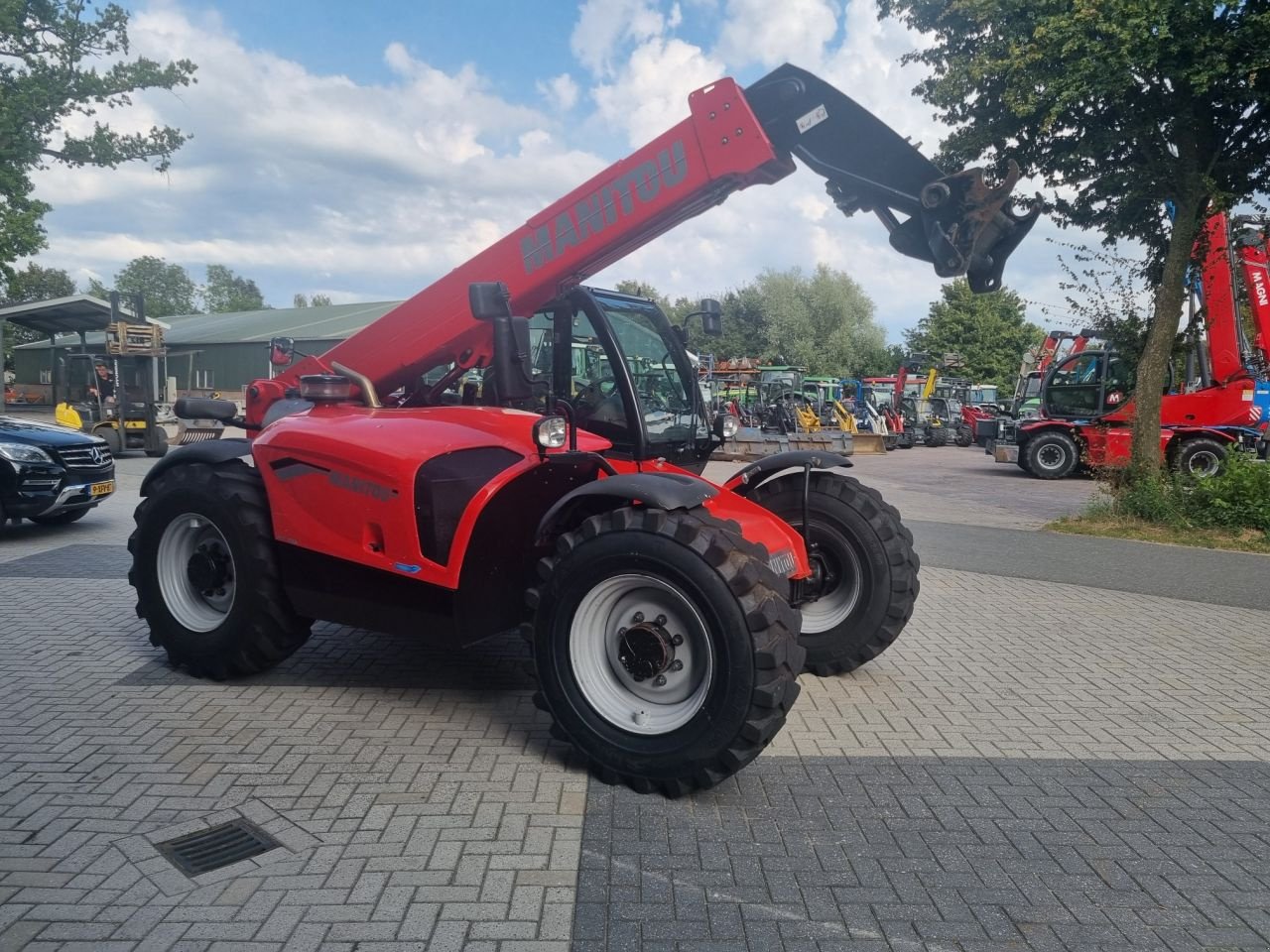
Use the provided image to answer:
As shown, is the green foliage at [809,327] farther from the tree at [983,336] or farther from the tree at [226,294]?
the tree at [226,294]

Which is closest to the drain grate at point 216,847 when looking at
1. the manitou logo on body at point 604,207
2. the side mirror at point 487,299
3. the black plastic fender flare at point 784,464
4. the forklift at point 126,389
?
the side mirror at point 487,299

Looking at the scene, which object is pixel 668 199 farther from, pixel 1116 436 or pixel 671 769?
pixel 1116 436

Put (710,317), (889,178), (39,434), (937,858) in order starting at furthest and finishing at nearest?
(39,434) → (710,317) → (889,178) → (937,858)

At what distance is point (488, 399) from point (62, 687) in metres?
2.88

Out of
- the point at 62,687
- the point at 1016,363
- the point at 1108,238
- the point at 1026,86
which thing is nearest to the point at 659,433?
the point at 62,687

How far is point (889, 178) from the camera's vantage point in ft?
16.9

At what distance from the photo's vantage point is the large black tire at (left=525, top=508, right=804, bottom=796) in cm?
374

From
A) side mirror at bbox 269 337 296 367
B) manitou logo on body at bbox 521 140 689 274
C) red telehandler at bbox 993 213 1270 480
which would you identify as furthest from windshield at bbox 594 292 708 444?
red telehandler at bbox 993 213 1270 480

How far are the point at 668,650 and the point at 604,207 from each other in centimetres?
265

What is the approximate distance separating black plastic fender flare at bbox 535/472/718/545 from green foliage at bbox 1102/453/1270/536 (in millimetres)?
9386

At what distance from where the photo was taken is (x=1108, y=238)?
12.2 m

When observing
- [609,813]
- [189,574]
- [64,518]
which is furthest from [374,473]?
[64,518]

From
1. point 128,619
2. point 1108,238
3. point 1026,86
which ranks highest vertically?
point 1026,86

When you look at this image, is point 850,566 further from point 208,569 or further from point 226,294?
point 226,294
